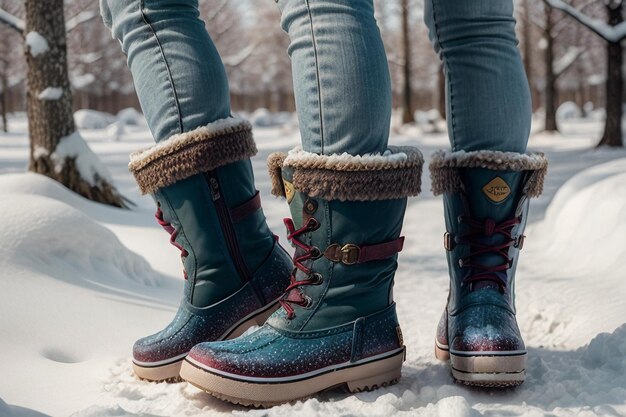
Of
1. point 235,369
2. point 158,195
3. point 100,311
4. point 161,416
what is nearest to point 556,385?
point 235,369

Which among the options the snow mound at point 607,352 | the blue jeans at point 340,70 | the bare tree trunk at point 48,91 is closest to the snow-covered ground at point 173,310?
the snow mound at point 607,352

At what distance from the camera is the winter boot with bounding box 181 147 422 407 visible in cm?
113

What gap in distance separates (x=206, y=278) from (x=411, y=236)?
7.12ft

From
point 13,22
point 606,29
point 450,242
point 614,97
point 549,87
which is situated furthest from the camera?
point 549,87

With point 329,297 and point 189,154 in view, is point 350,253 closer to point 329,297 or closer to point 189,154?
point 329,297

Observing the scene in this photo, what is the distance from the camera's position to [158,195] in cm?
131

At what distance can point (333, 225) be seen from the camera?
1153 mm

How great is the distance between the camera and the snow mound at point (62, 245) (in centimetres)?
188

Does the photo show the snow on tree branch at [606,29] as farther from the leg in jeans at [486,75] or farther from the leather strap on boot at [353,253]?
the leather strap on boot at [353,253]

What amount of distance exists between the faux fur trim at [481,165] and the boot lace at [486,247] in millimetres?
69

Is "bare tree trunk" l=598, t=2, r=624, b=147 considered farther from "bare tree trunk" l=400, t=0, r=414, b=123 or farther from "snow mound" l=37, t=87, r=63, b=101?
"bare tree trunk" l=400, t=0, r=414, b=123

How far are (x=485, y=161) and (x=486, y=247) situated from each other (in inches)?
6.6

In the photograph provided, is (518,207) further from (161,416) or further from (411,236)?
(411,236)

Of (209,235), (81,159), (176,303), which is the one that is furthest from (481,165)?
(81,159)
